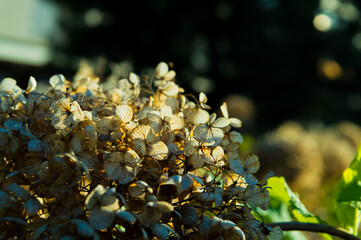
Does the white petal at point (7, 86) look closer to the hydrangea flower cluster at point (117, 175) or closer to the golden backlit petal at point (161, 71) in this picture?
the hydrangea flower cluster at point (117, 175)

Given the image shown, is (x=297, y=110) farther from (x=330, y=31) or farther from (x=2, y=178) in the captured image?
(x=2, y=178)

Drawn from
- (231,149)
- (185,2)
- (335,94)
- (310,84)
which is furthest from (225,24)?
(231,149)

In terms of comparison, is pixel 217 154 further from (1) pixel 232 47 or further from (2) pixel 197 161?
(1) pixel 232 47

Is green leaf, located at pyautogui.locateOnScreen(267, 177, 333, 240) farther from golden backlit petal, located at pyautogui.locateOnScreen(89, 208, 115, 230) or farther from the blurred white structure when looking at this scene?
the blurred white structure

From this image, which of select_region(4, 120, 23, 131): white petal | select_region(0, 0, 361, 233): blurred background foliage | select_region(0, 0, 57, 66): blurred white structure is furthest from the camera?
select_region(0, 0, 57, 66): blurred white structure

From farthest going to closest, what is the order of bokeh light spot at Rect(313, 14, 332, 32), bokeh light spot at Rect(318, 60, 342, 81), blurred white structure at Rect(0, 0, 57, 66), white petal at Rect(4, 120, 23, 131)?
1. blurred white structure at Rect(0, 0, 57, 66)
2. bokeh light spot at Rect(318, 60, 342, 81)
3. bokeh light spot at Rect(313, 14, 332, 32)
4. white petal at Rect(4, 120, 23, 131)

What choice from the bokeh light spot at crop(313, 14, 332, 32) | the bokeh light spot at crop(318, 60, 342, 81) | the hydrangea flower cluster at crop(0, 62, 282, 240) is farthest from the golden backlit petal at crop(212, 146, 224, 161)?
the bokeh light spot at crop(318, 60, 342, 81)

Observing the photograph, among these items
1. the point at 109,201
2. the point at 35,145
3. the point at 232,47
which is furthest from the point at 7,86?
the point at 232,47
